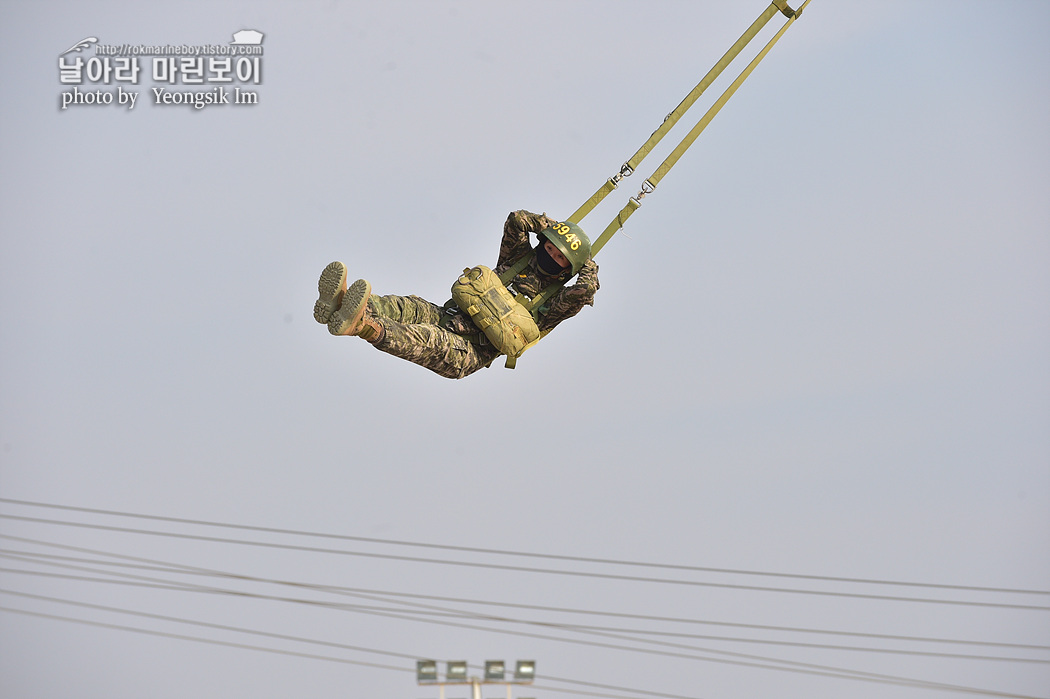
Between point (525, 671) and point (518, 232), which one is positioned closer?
point (518, 232)

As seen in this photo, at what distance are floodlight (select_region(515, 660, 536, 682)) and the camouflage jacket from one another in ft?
26.5

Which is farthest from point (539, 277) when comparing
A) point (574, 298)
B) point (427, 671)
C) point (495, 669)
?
point (495, 669)

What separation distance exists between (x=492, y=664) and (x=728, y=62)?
11.6 m

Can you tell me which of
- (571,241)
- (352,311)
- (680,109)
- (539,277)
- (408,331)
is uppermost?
(680,109)

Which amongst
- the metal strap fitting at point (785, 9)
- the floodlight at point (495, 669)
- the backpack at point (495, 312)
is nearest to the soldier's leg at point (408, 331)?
the backpack at point (495, 312)

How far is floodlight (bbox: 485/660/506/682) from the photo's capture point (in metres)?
24.2

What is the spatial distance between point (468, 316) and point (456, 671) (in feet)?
25.8

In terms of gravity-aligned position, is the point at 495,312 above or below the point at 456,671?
above

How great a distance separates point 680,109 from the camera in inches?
712

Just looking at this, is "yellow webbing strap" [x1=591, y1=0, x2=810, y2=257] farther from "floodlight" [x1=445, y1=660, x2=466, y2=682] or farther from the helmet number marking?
"floodlight" [x1=445, y1=660, x2=466, y2=682]

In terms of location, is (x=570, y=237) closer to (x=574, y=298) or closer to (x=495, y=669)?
(x=574, y=298)

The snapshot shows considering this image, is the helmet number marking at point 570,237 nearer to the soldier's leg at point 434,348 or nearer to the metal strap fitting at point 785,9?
the soldier's leg at point 434,348

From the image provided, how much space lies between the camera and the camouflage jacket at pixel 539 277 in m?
18.3

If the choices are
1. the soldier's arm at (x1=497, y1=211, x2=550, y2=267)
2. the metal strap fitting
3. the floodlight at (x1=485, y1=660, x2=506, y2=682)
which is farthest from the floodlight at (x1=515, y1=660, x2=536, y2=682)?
the metal strap fitting
